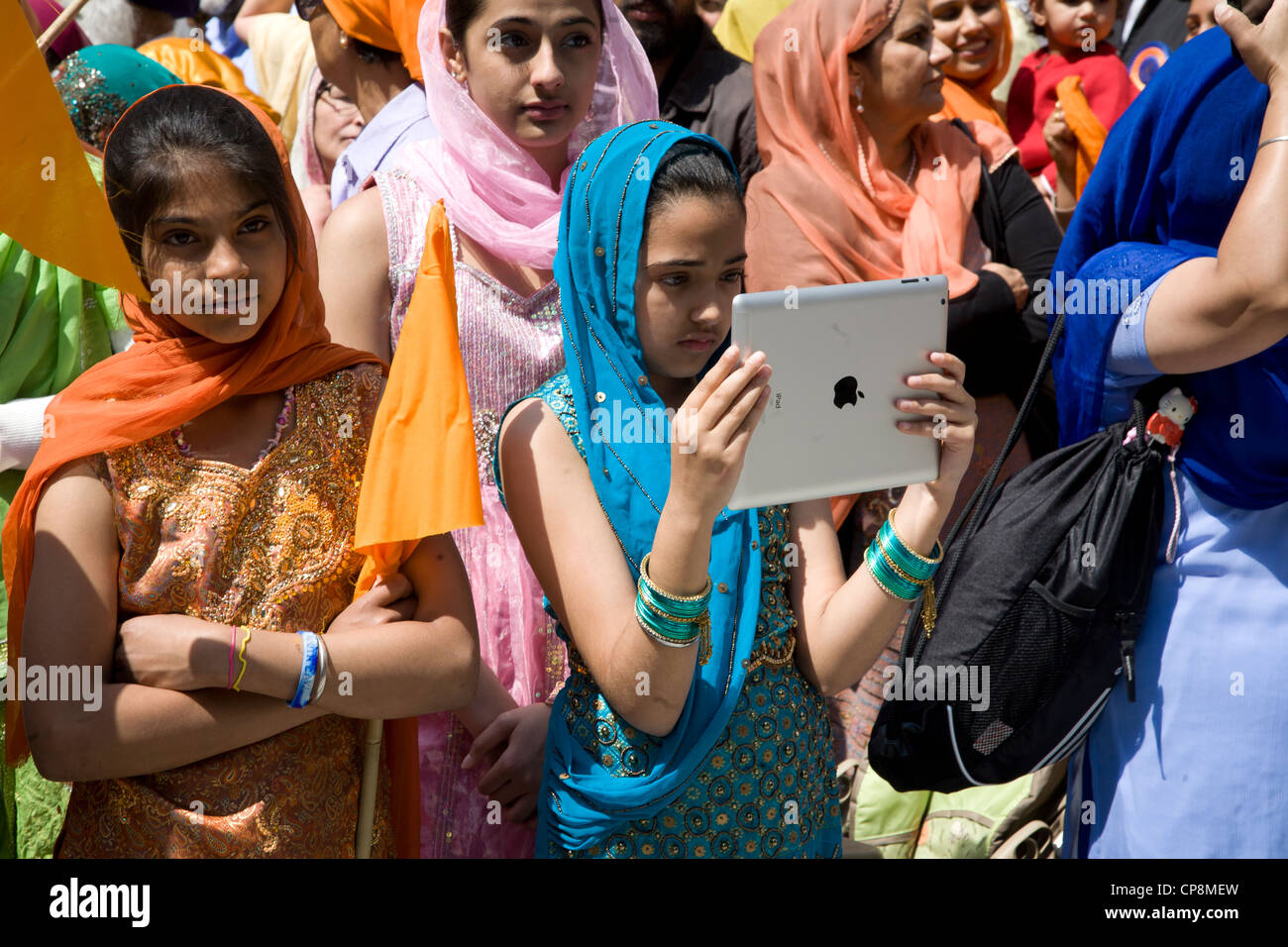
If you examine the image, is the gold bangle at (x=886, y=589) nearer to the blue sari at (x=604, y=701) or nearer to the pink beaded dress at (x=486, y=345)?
the blue sari at (x=604, y=701)

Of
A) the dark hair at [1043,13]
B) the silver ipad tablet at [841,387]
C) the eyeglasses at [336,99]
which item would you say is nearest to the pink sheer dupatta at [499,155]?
the silver ipad tablet at [841,387]

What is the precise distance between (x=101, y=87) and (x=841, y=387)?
6.69ft

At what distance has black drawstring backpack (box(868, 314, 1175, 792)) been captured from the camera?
7.26ft

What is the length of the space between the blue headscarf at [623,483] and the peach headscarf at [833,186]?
4.41 ft

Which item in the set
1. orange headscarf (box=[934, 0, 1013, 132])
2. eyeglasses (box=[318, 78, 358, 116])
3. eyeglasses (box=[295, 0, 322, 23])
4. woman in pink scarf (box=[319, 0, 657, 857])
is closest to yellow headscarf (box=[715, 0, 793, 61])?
orange headscarf (box=[934, 0, 1013, 132])

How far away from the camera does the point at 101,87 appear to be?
9.80ft

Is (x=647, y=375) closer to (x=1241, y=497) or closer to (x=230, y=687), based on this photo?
(x=230, y=687)

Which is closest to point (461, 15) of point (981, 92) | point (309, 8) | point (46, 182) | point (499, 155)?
point (499, 155)

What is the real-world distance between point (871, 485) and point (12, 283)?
5.89ft

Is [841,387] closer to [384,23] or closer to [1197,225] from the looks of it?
[1197,225]

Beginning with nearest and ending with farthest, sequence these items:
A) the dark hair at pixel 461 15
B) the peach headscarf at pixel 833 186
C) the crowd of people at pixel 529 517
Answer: the crowd of people at pixel 529 517, the dark hair at pixel 461 15, the peach headscarf at pixel 833 186

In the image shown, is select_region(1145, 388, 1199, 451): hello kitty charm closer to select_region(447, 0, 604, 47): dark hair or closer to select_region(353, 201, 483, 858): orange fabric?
select_region(353, 201, 483, 858): orange fabric

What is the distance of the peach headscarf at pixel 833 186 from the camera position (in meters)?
3.40

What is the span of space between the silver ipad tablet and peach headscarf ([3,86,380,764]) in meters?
0.74
